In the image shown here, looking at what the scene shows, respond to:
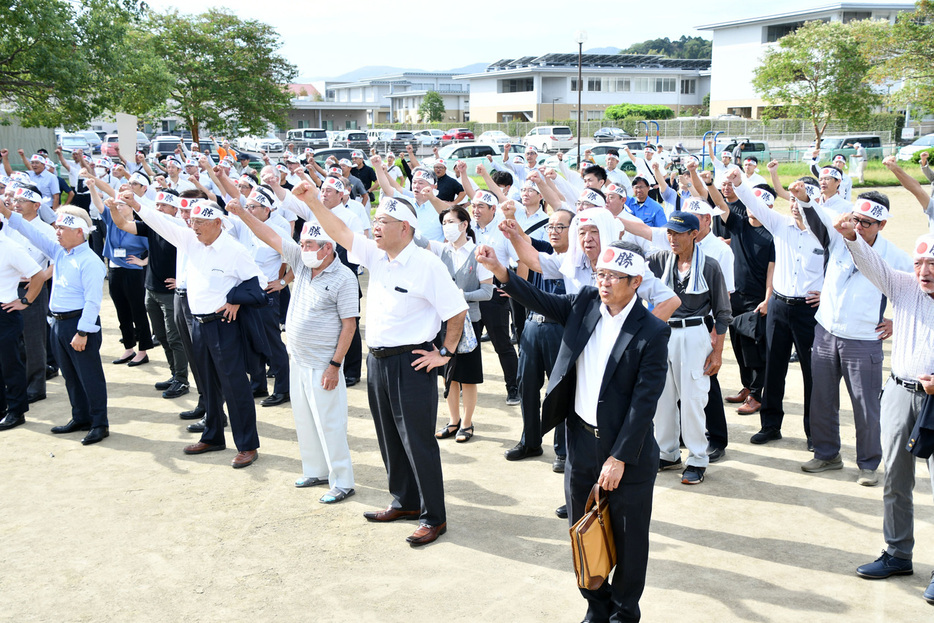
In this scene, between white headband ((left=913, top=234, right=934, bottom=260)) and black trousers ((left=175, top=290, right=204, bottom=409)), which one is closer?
white headband ((left=913, top=234, right=934, bottom=260))

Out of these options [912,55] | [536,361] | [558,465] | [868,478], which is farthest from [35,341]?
[912,55]

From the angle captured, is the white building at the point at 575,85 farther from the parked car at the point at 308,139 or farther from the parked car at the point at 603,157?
the parked car at the point at 603,157

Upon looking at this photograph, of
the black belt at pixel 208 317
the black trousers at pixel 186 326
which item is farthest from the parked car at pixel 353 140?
the black belt at pixel 208 317

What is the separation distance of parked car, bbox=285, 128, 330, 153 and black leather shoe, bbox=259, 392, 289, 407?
34311mm

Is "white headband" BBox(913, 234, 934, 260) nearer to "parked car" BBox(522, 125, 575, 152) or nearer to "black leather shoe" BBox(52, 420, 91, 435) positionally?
"black leather shoe" BBox(52, 420, 91, 435)

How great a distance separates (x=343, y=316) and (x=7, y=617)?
8.93ft

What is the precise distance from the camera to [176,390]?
8578 millimetres

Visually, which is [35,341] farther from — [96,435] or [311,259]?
[311,259]

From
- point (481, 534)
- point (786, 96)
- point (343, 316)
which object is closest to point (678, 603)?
point (481, 534)

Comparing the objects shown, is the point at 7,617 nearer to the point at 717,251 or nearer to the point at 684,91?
the point at 717,251

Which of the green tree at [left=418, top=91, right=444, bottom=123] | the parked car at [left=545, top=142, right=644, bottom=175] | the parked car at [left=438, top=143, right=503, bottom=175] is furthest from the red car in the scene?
the green tree at [left=418, top=91, right=444, bottom=123]

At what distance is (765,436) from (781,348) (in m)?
0.79

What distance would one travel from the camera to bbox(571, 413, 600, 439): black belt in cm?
392

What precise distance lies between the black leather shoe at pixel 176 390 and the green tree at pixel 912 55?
25600 millimetres
